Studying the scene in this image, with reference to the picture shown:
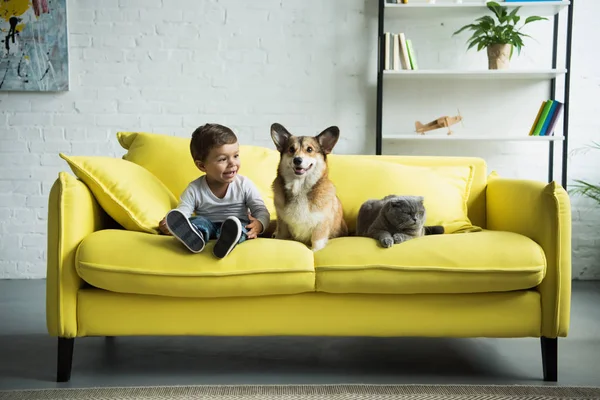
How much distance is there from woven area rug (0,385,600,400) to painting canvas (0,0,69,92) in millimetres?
2462

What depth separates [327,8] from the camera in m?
3.83

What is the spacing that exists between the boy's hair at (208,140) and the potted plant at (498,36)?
1908 millimetres

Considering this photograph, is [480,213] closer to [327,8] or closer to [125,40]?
[327,8]

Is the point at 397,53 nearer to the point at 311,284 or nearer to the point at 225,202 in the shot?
the point at 225,202

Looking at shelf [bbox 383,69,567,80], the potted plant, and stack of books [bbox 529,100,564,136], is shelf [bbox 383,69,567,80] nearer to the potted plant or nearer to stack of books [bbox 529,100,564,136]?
the potted plant

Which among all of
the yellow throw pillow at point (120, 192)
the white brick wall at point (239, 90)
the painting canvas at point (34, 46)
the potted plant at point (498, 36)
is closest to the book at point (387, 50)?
the white brick wall at point (239, 90)

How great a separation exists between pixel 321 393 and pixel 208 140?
3.31ft

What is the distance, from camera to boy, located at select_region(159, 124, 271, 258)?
2.26 m

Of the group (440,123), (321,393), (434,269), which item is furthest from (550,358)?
(440,123)

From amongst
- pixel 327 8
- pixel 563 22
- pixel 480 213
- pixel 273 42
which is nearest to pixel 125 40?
pixel 273 42

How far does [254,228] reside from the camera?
7.14 ft

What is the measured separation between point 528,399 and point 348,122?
93.0 inches

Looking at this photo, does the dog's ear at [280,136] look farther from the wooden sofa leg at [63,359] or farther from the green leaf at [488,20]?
the green leaf at [488,20]

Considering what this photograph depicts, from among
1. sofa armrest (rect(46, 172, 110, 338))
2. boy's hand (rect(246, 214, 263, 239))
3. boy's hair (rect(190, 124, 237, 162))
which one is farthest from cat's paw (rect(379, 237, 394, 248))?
sofa armrest (rect(46, 172, 110, 338))
